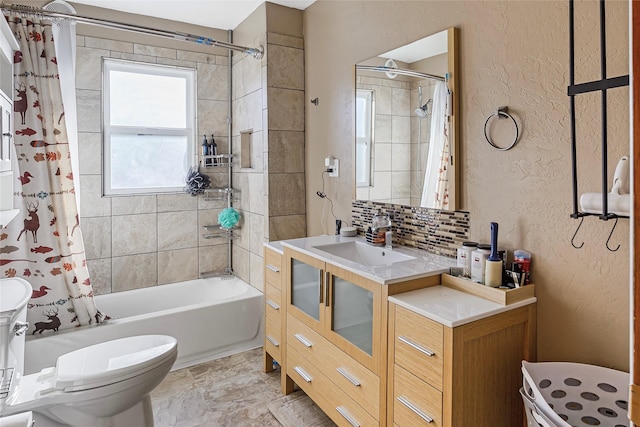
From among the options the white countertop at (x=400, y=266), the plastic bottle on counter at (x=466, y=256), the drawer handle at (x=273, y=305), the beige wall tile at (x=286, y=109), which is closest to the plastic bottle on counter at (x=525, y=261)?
the plastic bottle on counter at (x=466, y=256)

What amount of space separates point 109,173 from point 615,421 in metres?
3.45

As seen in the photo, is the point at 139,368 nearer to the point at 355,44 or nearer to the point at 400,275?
the point at 400,275

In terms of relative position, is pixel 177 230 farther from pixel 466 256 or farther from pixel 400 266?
pixel 466 256

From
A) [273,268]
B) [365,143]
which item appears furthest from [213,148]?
[365,143]

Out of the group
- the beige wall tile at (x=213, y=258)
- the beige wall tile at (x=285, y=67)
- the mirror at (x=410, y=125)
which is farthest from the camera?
the beige wall tile at (x=213, y=258)

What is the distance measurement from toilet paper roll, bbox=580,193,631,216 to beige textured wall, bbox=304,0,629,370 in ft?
0.43

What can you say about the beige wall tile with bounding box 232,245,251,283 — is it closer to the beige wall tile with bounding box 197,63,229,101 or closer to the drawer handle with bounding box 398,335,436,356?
the beige wall tile with bounding box 197,63,229,101

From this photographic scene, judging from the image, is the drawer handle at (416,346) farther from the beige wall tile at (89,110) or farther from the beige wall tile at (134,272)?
the beige wall tile at (89,110)

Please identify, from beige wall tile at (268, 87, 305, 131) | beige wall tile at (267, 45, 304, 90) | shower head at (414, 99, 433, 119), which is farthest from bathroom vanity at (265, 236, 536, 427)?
beige wall tile at (267, 45, 304, 90)

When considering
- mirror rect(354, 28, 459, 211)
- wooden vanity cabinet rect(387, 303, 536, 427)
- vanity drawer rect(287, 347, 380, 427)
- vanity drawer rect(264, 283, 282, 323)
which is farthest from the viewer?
vanity drawer rect(264, 283, 282, 323)

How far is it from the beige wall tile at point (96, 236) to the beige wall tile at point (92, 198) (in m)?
0.05

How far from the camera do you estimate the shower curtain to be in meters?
1.94

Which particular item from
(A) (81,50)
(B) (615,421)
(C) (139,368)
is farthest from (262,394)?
(A) (81,50)

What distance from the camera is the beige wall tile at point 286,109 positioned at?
3004 mm
